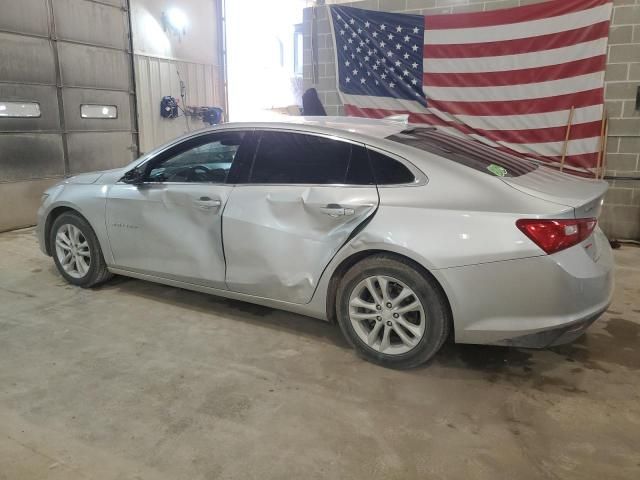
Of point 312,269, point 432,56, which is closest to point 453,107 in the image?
point 432,56

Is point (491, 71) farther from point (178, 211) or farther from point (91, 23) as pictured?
point (91, 23)

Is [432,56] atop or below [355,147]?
atop

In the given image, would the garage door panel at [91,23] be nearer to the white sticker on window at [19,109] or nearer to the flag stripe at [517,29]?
the white sticker on window at [19,109]

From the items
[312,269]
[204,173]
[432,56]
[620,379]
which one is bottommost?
[620,379]

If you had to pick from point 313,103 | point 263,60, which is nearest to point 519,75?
point 313,103

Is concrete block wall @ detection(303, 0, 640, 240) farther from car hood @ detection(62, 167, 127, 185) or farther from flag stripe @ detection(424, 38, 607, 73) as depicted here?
car hood @ detection(62, 167, 127, 185)

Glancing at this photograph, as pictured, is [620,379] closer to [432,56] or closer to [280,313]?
[280,313]

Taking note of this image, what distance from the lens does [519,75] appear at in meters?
6.05

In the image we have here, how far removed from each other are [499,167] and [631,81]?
394 centimetres

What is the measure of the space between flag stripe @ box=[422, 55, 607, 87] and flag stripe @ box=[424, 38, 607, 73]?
4cm

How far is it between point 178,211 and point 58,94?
16.0 ft

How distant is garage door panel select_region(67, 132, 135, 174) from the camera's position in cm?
752

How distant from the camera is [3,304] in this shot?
3.92m

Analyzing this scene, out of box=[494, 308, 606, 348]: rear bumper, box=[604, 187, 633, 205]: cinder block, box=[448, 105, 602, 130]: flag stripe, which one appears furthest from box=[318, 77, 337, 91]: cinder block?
box=[494, 308, 606, 348]: rear bumper
